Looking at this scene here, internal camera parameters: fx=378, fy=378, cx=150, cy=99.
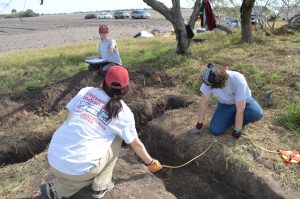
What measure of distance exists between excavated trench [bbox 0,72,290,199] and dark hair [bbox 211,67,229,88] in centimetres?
76

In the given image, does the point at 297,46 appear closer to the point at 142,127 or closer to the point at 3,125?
the point at 142,127

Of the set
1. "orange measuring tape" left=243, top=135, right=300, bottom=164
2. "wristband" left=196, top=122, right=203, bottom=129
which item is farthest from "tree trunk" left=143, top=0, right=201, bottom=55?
"orange measuring tape" left=243, top=135, right=300, bottom=164

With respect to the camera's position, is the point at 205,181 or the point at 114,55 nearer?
the point at 205,181

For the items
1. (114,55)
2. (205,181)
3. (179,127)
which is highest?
(114,55)

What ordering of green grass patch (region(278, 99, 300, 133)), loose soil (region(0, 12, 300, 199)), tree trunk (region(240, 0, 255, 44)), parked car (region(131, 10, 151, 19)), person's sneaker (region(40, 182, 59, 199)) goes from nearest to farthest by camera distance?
person's sneaker (region(40, 182, 59, 199)) → loose soil (region(0, 12, 300, 199)) → green grass patch (region(278, 99, 300, 133)) → tree trunk (region(240, 0, 255, 44)) → parked car (region(131, 10, 151, 19))

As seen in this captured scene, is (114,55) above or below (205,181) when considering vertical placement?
above

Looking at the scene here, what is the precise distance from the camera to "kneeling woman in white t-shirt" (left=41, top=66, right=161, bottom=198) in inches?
125

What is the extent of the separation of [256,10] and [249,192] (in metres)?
14.4

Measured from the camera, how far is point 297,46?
9203 millimetres

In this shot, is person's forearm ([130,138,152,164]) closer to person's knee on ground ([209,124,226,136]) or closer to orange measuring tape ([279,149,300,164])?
person's knee on ground ([209,124,226,136])

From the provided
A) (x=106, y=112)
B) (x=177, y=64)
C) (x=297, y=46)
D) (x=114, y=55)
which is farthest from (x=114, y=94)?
(x=297, y=46)

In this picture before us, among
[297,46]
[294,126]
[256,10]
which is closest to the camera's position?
[294,126]

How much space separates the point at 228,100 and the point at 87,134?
210 centimetres

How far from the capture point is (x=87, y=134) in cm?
318
